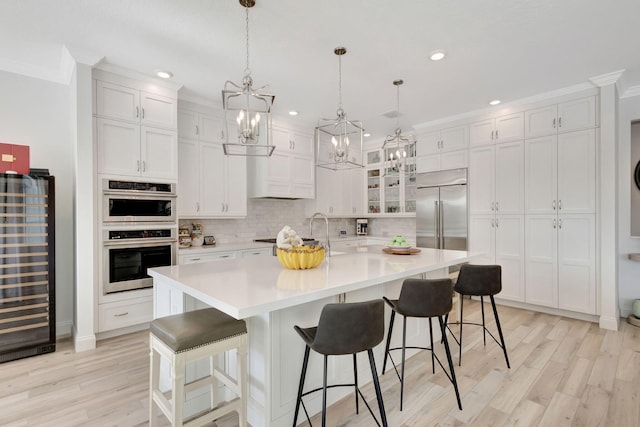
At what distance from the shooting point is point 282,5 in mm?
2242

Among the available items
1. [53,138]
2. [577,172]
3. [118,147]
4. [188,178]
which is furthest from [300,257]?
[577,172]

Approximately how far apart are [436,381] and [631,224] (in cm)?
336

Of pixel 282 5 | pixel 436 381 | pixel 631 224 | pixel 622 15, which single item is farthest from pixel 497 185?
pixel 282 5

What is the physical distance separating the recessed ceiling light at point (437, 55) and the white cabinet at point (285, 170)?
254 cm

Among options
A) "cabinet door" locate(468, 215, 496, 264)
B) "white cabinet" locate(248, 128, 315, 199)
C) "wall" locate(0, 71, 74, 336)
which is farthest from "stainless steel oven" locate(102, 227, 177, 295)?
"cabinet door" locate(468, 215, 496, 264)

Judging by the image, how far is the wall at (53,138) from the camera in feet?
10.3

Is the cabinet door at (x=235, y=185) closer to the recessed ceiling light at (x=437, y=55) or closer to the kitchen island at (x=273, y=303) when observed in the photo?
the kitchen island at (x=273, y=303)

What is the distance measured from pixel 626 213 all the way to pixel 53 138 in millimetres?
6490

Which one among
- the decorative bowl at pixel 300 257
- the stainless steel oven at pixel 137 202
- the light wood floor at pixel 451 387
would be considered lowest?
the light wood floor at pixel 451 387

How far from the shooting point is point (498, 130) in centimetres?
434

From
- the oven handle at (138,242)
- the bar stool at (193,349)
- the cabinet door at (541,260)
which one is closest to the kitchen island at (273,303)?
the bar stool at (193,349)

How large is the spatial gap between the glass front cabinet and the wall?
4.40m

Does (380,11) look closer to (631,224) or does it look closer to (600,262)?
(600,262)

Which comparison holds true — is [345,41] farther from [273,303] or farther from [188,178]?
[188,178]
